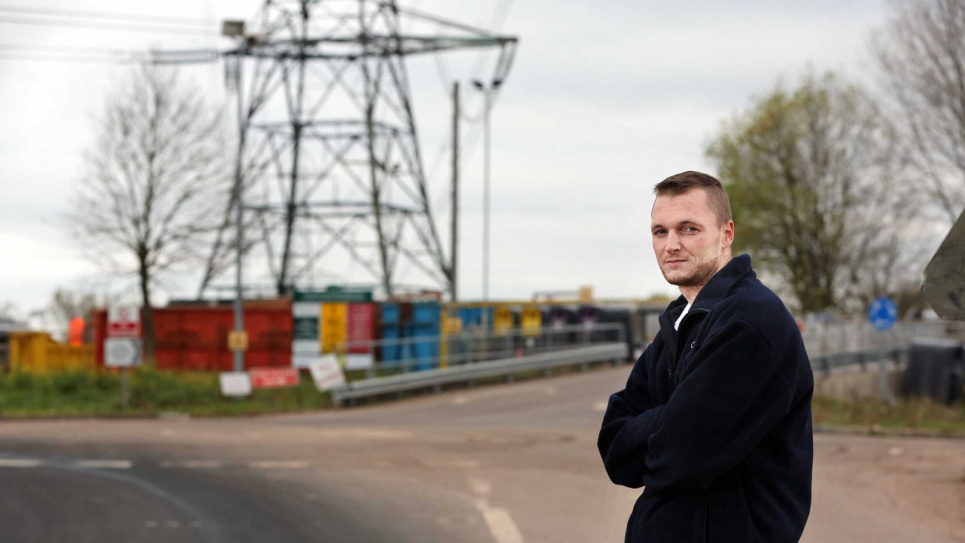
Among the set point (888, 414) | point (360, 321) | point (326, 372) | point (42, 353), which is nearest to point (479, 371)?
point (360, 321)

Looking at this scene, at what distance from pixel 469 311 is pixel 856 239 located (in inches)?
705

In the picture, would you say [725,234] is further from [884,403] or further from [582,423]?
[884,403]

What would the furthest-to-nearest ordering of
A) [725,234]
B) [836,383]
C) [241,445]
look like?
[836,383] < [241,445] < [725,234]

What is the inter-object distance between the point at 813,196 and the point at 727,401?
49112mm

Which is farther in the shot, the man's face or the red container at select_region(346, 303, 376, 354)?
the red container at select_region(346, 303, 376, 354)

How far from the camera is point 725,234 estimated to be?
326cm

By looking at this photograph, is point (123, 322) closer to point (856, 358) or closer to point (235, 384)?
point (235, 384)

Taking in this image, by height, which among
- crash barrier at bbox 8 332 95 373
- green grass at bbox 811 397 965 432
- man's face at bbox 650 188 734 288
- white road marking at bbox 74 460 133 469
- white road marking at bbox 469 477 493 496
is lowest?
green grass at bbox 811 397 965 432

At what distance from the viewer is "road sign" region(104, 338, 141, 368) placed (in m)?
26.5

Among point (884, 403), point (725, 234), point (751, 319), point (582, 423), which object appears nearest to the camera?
point (751, 319)

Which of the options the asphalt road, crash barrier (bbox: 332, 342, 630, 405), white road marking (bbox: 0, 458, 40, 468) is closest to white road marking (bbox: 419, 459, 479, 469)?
the asphalt road

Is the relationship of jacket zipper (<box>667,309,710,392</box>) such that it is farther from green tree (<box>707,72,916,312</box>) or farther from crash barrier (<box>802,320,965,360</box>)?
green tree (<box>707,72,916,312</box>)

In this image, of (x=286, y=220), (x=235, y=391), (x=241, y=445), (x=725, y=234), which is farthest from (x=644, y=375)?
(x=286, y=220)

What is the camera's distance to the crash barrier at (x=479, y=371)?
29000 millimetres
